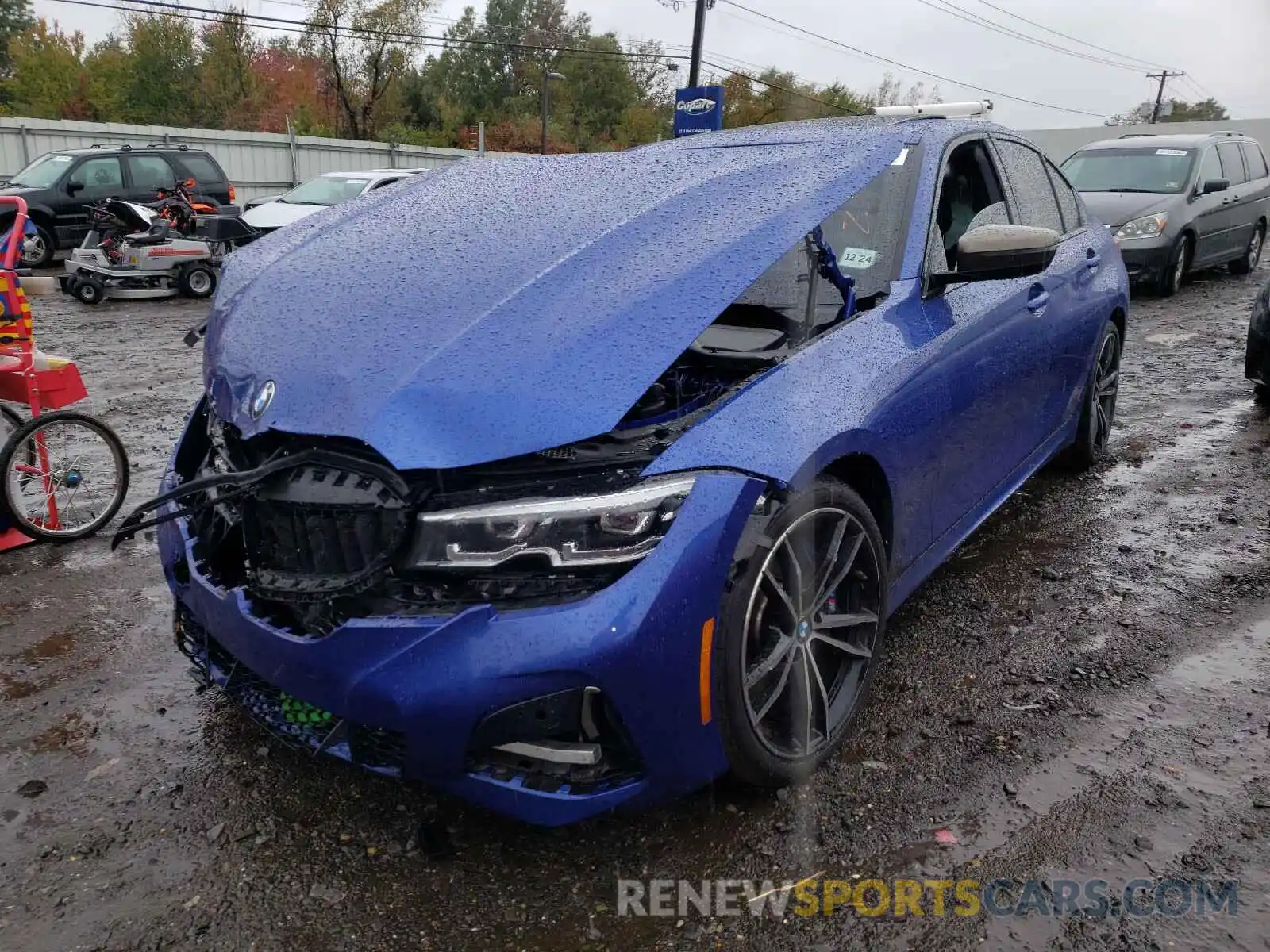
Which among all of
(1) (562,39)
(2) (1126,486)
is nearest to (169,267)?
(2) (1126,486)

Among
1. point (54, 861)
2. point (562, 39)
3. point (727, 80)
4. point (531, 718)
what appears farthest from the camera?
point (562, 39)

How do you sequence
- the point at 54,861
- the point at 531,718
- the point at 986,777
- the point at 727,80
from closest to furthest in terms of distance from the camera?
the point at 531,718, the point at 54,861, the point at 986,777, the point at 727,80

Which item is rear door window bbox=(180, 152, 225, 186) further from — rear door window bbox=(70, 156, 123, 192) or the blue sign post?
the blue sign post

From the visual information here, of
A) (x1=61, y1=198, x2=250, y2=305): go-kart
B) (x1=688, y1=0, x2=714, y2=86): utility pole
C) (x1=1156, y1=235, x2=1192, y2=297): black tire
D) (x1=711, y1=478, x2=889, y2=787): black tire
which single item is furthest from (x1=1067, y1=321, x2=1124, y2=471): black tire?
(x1=688, y1=0, x2=714, y2=86): utility pole

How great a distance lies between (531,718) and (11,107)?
4926 cm

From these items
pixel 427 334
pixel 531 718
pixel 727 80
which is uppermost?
pixel 727 80

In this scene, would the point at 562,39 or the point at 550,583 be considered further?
the point at 562,39

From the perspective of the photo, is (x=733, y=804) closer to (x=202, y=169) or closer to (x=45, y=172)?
(x=202, y=169)

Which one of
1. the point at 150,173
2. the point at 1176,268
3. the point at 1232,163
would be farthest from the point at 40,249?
the point at 1232,163

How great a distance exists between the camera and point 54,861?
223cm

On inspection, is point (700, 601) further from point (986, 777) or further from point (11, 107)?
point (11, 107)

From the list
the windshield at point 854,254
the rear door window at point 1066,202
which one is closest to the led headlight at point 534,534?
the windshield at point 854,254

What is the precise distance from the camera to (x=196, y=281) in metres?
12.6

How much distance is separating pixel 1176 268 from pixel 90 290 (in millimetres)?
12895
